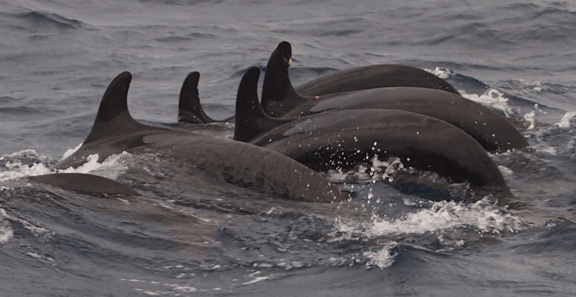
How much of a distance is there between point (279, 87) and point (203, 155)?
2055 mm

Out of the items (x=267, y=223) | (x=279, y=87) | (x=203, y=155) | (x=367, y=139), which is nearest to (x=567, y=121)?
(x=279, y=87)

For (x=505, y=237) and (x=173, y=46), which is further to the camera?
(x=173, y=46)

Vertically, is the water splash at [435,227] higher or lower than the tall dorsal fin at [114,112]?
lower

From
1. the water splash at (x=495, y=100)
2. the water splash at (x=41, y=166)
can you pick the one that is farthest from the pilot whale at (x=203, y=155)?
the water splash at (x=495, y=100)

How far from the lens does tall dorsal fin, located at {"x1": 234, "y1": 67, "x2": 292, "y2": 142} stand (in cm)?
1175

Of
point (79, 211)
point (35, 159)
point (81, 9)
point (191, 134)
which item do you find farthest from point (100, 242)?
point (81, 9)

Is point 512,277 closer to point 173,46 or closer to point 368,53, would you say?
point 368,53

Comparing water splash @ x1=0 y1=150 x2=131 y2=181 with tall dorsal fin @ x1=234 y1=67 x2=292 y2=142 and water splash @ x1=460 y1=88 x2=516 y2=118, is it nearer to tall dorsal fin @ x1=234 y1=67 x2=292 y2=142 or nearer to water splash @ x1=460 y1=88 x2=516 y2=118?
tall dorsal fin @ x1=234 y1=67 x2=292 y2=142

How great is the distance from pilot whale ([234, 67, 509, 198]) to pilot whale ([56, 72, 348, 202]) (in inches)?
29.5

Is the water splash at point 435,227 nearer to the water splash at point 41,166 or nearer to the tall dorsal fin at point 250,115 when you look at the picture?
the tall dorsal fin at point 250,115

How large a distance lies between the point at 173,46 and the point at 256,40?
1847 mm

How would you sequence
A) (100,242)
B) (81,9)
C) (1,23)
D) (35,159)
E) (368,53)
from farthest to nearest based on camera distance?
(81,9), (1,23), (368,53), (35,159), (100,242)

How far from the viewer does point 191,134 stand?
11531mm

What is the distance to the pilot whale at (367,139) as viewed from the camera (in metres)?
11.3
